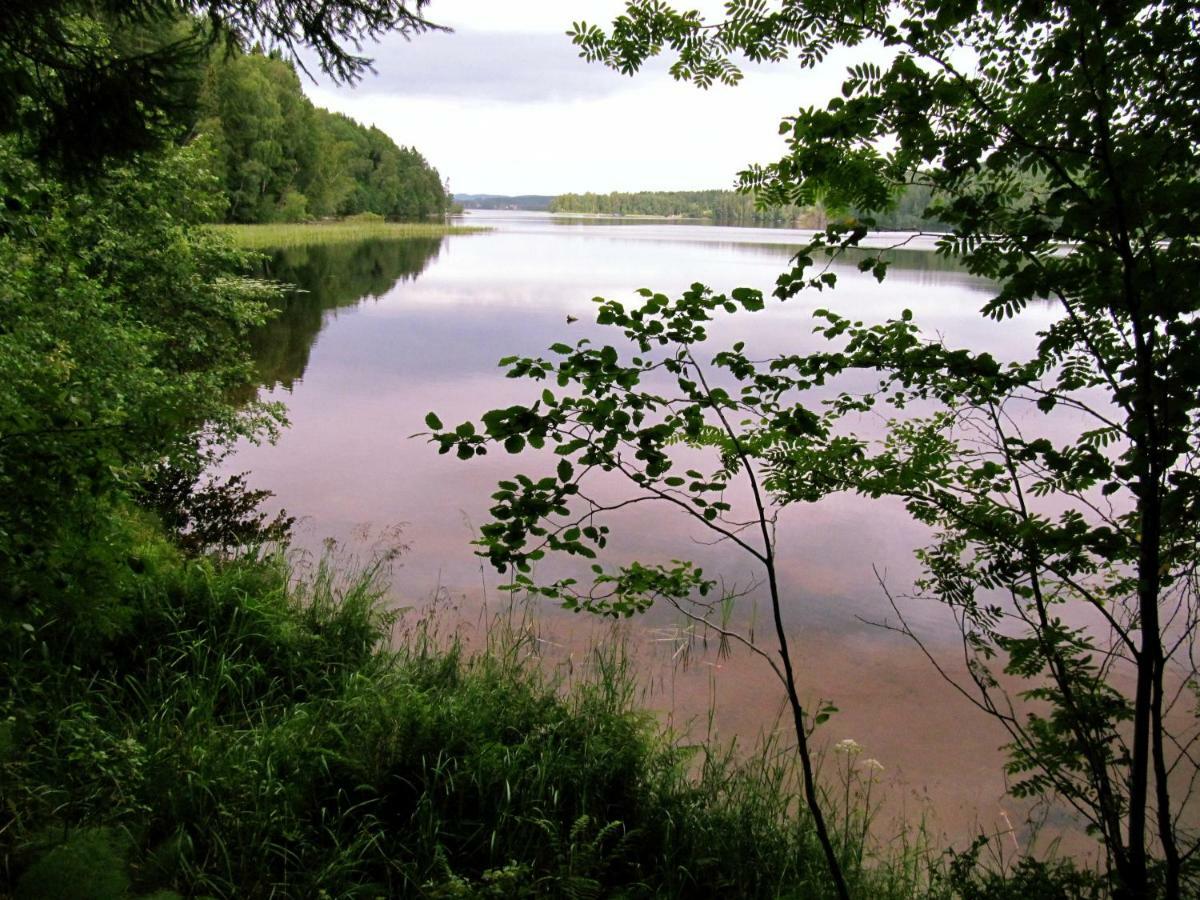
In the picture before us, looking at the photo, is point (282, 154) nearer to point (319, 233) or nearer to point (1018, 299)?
point (319, 233)

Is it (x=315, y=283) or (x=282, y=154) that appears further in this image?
(x=282, y=154)

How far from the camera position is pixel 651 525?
855cm

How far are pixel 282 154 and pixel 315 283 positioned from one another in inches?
1511

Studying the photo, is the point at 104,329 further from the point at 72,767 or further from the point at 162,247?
the point at 72,767

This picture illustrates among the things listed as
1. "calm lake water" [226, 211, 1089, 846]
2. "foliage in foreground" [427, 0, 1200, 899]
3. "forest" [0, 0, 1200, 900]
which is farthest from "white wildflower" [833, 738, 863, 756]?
"foliage in foreground" [427, 0, 1200, 899]

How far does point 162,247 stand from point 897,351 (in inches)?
329

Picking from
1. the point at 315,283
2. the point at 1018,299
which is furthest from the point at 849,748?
the point at 315,283

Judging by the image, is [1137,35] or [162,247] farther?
[162,247]

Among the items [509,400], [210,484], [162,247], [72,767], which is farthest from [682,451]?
[72,767]

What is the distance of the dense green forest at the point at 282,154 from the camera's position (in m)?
51.2

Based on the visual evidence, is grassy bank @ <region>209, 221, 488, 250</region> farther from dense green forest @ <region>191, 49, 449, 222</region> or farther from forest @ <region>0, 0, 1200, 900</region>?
forest @ <region>0, 0, 1200, 900</region>

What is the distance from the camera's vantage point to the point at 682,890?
128 inches

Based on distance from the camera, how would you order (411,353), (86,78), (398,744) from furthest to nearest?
(411,353) < (398,744) < (86,78)

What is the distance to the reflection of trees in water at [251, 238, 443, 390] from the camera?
17.4 metres
